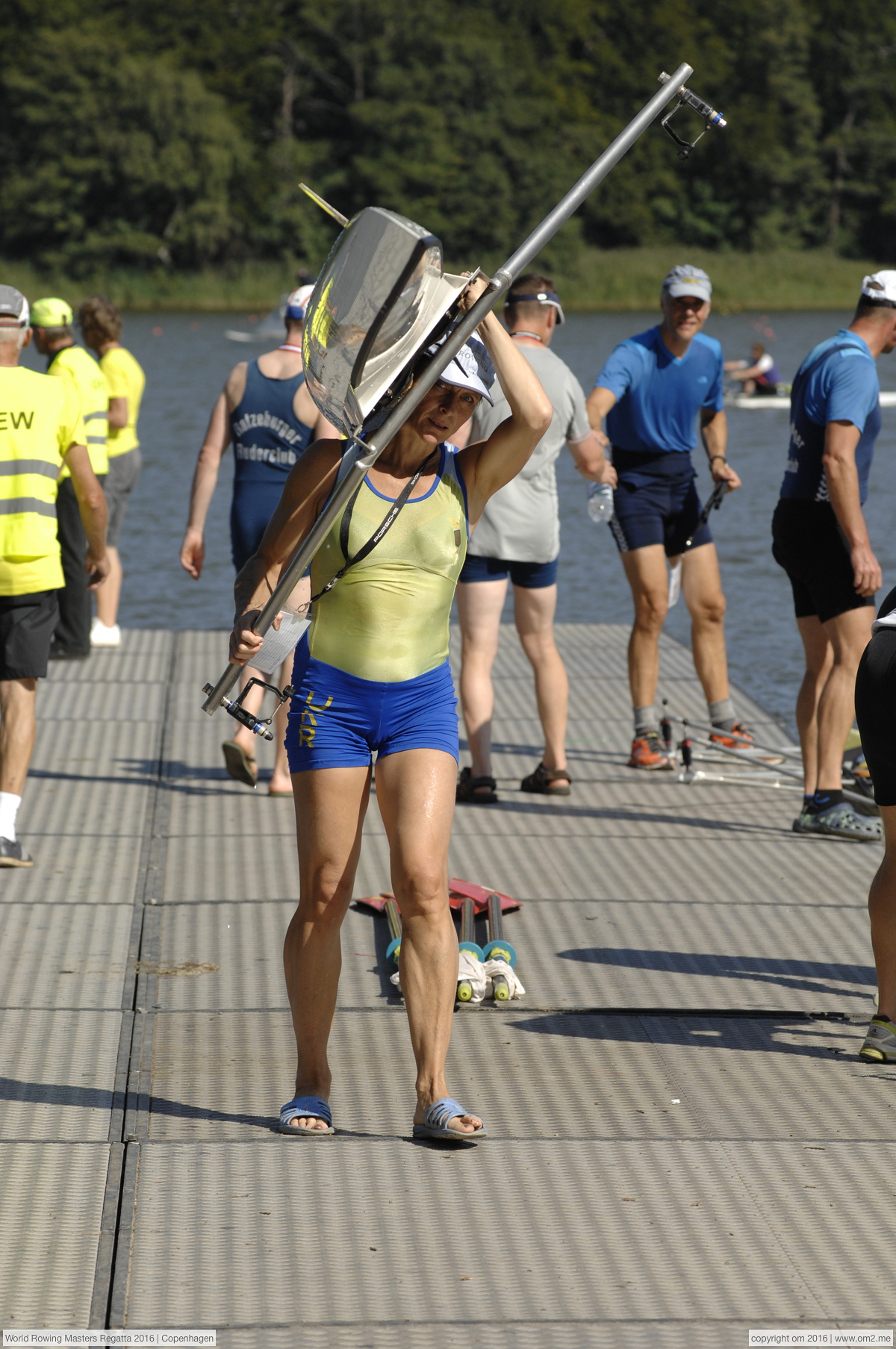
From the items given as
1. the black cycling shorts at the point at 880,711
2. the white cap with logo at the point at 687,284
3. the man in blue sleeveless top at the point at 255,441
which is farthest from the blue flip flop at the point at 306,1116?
the white cap with logo at the point at 687,284

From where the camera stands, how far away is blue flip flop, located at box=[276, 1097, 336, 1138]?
4.02 meters

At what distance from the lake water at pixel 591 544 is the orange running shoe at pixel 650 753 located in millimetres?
1713

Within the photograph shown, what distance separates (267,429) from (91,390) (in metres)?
2.59

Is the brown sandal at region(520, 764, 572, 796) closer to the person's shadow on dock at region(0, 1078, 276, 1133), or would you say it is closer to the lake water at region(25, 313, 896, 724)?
the lake water at region(25, 313, 896, 724)

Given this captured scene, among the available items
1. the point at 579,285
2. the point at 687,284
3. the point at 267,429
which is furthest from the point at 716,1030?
the point at 579,285

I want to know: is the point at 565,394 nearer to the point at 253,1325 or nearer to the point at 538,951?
the point at 538,951

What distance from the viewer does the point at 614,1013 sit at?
4.91m

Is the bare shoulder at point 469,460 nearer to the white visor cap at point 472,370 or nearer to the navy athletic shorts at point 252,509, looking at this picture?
the white visor cap at point 472,370

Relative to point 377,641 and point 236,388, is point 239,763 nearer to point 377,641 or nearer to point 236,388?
point 236,388

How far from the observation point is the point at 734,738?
801 centimetres

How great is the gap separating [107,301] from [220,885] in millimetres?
5476

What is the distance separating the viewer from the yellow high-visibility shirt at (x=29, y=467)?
20.2 ft

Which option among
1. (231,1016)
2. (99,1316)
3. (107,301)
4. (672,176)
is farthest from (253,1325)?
(672,176)

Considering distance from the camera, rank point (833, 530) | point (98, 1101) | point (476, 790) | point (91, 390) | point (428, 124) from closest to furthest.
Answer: point (98, 1101) < point (833, 530) < point (476, 790) < point (91, 390) < point (428, 124)
